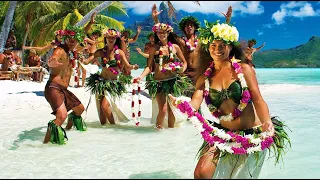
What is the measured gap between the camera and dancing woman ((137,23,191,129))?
19.8 feet

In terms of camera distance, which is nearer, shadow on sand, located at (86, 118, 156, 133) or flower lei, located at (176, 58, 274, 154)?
flower lei, located at (176, 58, 274, 154)

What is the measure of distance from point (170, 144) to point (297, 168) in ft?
5.14

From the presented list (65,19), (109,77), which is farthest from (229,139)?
(65,19)

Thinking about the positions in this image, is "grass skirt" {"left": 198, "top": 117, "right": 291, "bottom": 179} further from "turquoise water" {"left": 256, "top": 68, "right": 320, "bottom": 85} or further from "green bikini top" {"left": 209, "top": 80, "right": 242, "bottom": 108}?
"turquoise water" {"left": 256, "top": 68, "right": 320, "bottom": 85}

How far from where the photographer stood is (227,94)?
312 centimetres

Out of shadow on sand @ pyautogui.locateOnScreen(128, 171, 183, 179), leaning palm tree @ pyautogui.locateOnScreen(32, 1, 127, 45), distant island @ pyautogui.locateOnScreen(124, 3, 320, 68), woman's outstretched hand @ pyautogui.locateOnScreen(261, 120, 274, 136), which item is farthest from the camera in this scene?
distant island @ pyautogui.locateOnScreen(124, 3, 320, 68)

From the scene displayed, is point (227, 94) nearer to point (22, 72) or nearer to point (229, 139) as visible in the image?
point (229, 139)

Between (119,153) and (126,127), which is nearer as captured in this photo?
(119,153)

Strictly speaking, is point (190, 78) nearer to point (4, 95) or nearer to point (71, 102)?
point (71, 102)

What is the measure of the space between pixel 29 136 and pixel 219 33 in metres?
3.57

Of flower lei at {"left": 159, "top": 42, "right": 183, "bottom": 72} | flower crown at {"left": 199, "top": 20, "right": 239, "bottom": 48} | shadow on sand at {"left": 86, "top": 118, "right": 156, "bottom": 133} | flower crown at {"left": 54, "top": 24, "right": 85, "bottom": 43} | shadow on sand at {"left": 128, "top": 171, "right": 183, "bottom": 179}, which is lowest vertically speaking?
shadow on sand at {"left": 128, "top": 171, "right": 183, "bottom": 179}

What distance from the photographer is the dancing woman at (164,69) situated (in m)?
6.04

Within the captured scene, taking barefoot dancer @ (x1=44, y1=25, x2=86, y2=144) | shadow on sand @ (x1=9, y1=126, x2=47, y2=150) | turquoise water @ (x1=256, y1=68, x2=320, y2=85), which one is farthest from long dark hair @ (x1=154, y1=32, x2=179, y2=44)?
turquoise water @ (x1=256, y1=68, x2=320, y2=85)

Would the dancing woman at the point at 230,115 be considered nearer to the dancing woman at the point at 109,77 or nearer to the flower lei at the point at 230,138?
the flower lei at the point at 230,138
